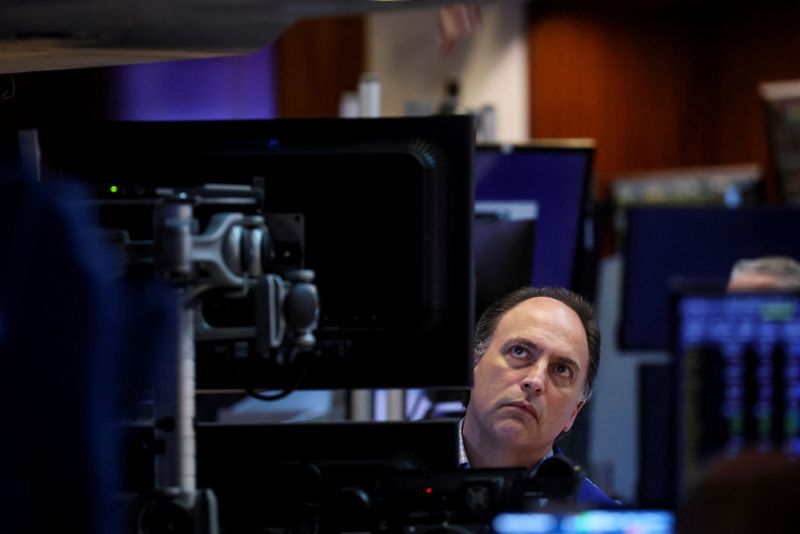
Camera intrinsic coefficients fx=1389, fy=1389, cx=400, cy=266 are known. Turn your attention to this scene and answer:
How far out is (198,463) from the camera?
175 centimetres

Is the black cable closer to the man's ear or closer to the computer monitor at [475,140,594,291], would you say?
the man's ear

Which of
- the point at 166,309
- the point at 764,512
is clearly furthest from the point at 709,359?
the point at 166,309

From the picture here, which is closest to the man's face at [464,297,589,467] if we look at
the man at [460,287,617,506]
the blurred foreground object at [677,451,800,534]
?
the man at [460,287,617,506]

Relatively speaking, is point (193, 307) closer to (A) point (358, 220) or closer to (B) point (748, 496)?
(A) point (358, 220)

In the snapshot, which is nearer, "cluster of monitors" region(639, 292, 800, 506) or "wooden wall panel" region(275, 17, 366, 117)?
"cluster of monitors" region(639, 292, 800, 506)

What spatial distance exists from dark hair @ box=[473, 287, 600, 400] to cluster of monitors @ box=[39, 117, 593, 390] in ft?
0.08

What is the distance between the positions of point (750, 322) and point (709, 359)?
56 mm

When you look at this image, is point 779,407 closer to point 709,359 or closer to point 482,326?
point 709,359

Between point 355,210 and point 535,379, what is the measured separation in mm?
320

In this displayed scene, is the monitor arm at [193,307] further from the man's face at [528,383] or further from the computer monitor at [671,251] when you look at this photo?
the computer monitor at [671,251]

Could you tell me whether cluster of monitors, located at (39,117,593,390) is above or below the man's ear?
above

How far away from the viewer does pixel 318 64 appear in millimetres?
7258

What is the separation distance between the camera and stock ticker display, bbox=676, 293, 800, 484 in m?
1.38

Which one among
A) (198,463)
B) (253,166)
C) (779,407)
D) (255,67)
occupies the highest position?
(255,67)
